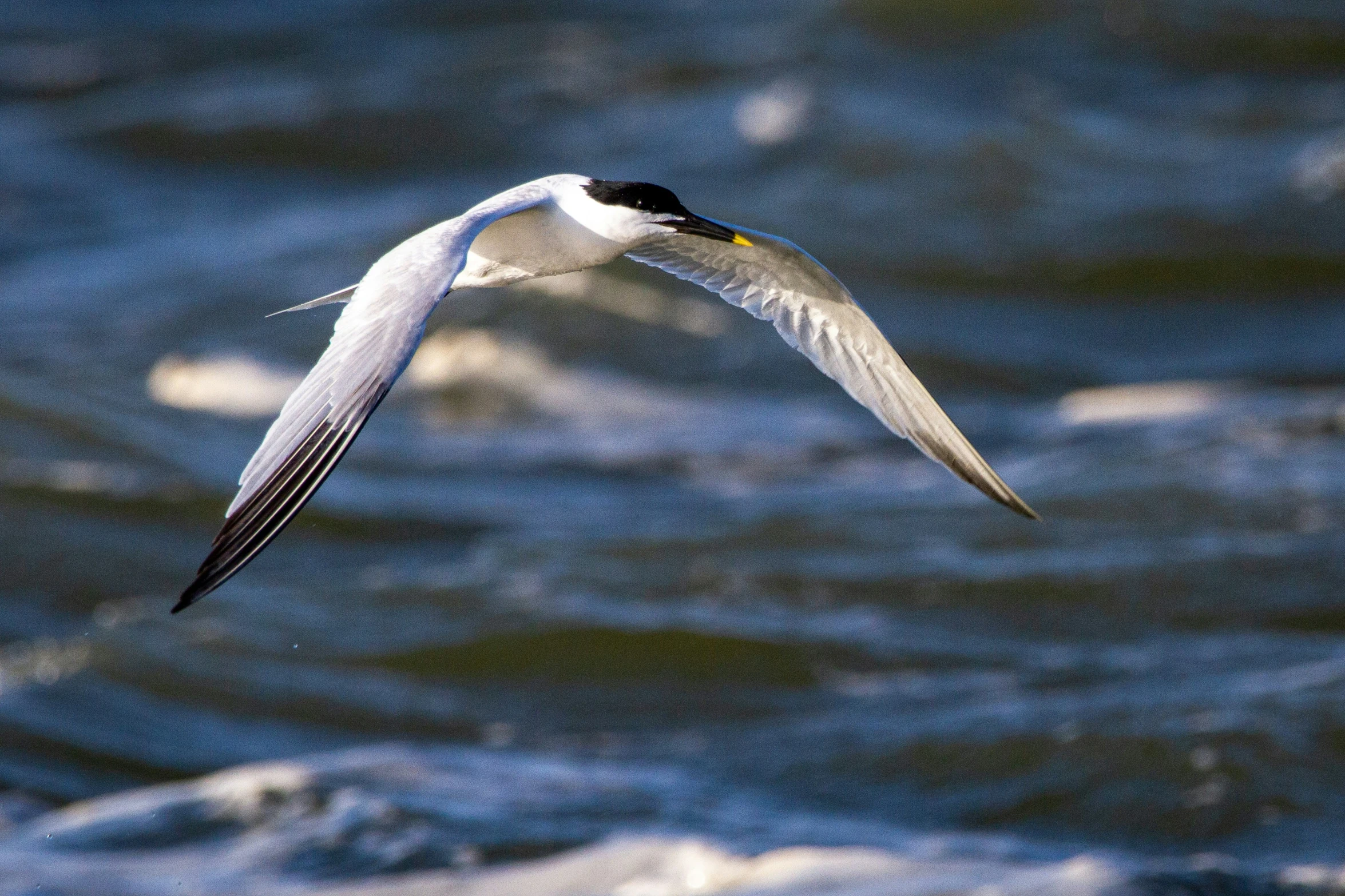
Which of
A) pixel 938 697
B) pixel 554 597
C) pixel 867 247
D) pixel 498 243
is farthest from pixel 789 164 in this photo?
pixel 498 243

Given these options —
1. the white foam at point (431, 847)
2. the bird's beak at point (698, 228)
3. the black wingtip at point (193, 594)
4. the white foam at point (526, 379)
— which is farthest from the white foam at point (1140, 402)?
the black wingtip at point (193, 594)

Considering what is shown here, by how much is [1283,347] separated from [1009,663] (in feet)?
18.7

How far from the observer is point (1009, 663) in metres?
9.09

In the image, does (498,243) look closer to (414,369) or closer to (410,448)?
(410,448)

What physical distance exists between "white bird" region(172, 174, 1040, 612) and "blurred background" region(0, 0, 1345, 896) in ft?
6.74

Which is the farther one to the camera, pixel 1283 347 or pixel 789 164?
pixel 789 164

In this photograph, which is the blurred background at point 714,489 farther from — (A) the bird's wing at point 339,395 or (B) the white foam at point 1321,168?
(A) the bird's wing at point 339,395

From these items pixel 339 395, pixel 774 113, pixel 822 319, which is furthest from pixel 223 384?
pixel 339 395

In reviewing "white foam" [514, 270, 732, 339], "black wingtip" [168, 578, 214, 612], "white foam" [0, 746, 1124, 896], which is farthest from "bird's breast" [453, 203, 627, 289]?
"white foam" [514, 270, 732, 339]

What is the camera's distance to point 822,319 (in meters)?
5.91

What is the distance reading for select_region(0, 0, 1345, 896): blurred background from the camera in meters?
7.58

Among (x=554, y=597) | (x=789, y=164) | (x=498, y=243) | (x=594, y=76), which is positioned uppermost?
(x=594, y=76)

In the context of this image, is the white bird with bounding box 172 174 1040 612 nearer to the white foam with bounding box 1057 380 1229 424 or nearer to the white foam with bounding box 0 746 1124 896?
the white foam with bounding box 0 746 1124 896

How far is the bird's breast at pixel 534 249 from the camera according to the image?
5.31 m
